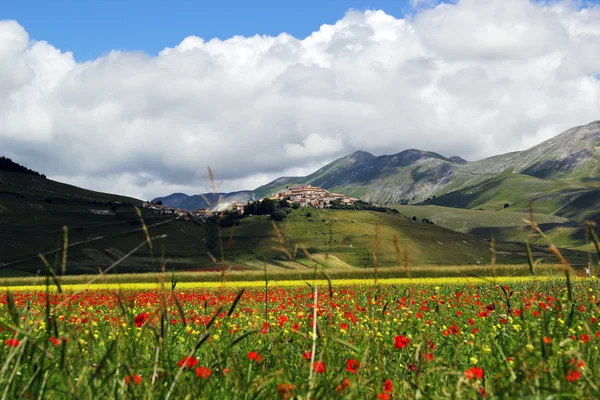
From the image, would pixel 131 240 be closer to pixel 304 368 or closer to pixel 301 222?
pixel 301 222

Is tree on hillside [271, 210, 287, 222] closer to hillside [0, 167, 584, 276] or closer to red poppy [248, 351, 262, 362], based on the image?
hillside [0, 167, 584, 276]

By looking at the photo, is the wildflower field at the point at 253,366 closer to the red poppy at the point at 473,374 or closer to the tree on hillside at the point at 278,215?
the red poppy at the point at 473,374

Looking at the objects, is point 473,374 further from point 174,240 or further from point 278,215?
point 278,215

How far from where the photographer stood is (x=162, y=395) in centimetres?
336

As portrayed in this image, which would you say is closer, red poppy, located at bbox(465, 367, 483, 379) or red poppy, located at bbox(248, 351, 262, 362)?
red poppy, located at bbox(465, 367, 483, 379)

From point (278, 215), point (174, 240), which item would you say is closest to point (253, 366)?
point (174, 240)

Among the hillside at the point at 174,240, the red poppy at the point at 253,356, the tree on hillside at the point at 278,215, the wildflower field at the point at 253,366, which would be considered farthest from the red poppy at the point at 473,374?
the tree on hillside at the point at 278,215

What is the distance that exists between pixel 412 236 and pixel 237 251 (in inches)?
2779

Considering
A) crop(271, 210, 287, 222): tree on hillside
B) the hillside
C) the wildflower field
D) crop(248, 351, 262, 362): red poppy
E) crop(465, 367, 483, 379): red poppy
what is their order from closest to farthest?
the wildflower field
crop(465, 367, 483, 379): red poppy
crop(248, 351, 262, 362): red poppy
the hillside
crop(271, 210, 287, 222): tree on hillside

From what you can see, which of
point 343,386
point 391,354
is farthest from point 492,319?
point 343,386

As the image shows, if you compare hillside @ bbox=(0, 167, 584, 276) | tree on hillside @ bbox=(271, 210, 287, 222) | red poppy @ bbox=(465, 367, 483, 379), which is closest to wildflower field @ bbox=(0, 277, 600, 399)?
red poppy @ bbox=(465, 367, 483, 379)

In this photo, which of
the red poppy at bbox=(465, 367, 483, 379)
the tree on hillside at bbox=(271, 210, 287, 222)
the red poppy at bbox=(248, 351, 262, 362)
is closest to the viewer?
the red poppy at bbox=(465, 367, 483, 379)

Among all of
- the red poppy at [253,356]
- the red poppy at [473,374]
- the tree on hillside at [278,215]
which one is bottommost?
the red poppy at [473,374]

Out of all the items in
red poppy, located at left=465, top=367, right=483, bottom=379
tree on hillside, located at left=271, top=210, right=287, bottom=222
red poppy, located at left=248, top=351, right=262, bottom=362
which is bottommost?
red poppy, located at left=465, top=367, right=483, bottom=379
